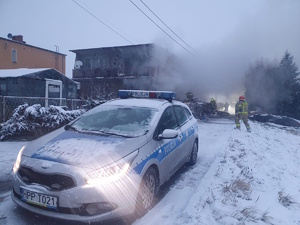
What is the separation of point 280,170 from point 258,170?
2.47 feet

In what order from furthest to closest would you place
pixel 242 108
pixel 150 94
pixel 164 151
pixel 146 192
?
pixel 242 108
pixel 150 94
pixel 164 151
pixel 146 192

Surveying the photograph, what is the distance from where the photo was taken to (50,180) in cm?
249

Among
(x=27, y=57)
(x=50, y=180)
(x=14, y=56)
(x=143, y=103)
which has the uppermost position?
(x=27, y=57)

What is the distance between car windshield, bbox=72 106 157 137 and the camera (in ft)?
11.2

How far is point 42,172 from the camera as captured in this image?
8.14 ft

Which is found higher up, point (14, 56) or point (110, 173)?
point (14, 56)

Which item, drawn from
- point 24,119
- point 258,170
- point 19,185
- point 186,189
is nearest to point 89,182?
point 19,185

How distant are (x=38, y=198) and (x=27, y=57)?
25048 mm

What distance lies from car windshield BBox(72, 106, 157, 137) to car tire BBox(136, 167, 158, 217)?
584 millimetres

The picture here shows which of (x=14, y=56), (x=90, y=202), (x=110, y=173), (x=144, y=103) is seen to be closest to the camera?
(x=90, y=202)

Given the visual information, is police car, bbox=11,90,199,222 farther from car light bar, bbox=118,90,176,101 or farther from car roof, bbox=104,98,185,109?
car light bar, bbox=118,90,176,101

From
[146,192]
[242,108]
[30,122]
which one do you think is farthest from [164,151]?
[242,108]

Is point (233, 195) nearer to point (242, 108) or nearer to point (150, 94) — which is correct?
point (150, 94)

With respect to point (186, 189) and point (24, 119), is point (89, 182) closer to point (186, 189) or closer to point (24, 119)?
point (186, 189)
